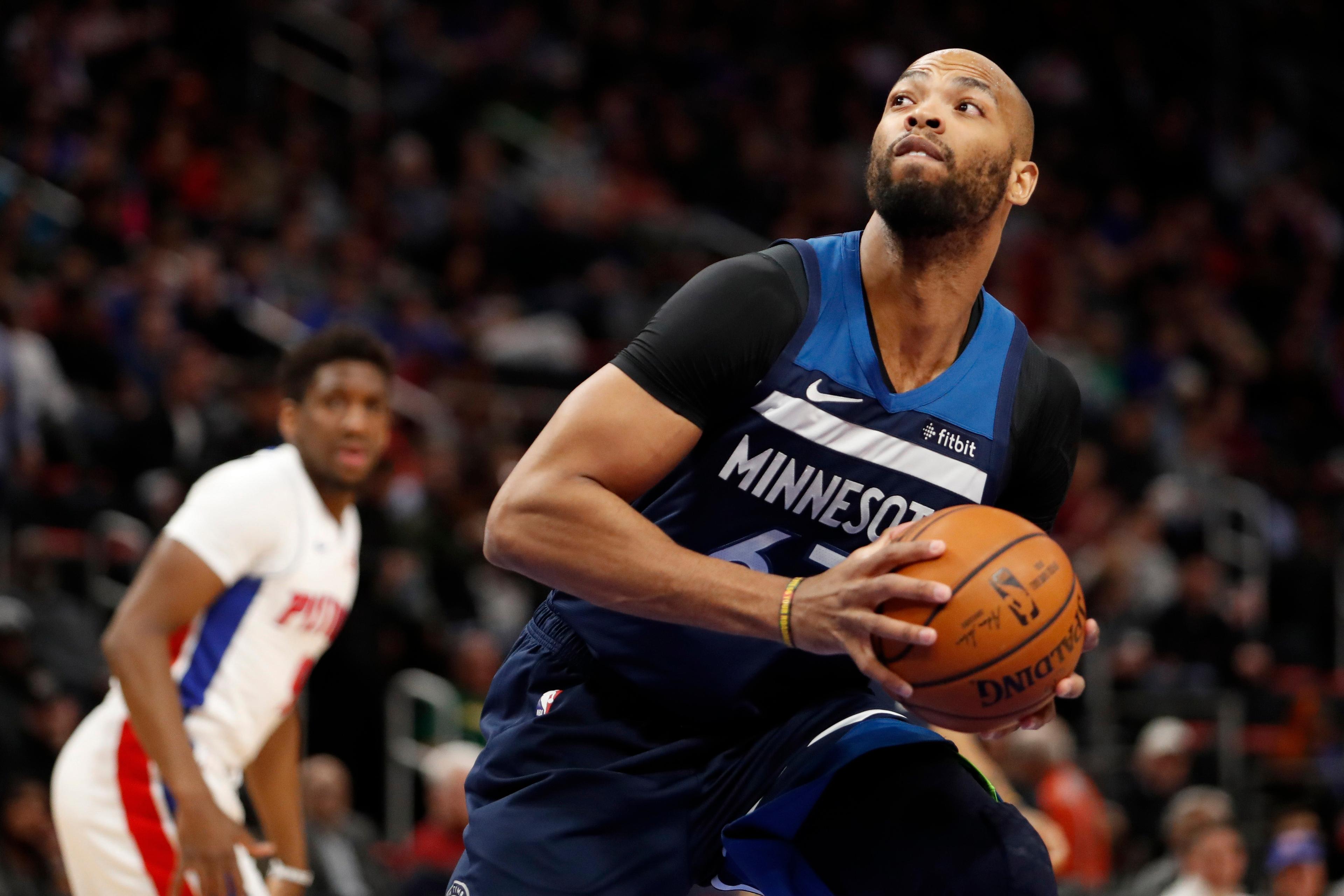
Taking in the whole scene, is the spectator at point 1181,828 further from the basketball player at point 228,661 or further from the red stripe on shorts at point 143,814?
the red stripe on shorts at point 143,814

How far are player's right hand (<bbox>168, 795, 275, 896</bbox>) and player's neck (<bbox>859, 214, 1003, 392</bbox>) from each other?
6.72ft

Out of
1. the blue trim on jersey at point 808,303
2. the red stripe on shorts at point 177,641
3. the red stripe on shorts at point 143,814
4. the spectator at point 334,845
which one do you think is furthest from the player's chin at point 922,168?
the spectator at point 334,845

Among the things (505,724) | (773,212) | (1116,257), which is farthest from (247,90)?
(505,724)

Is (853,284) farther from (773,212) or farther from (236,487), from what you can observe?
(773,212)

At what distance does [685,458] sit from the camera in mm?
3449

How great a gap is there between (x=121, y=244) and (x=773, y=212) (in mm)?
6501

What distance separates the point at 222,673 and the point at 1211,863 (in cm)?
533

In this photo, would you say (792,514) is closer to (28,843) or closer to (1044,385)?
(1044,385)

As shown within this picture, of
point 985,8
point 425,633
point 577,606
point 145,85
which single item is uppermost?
point 985,8

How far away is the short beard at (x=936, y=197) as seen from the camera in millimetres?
3357

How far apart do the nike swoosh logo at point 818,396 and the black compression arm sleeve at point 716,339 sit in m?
0.10

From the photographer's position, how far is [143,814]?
4387 mm

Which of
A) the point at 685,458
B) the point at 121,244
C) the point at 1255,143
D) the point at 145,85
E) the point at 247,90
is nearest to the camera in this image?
the point at 685,458

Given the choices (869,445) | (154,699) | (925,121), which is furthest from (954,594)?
(154,699)
